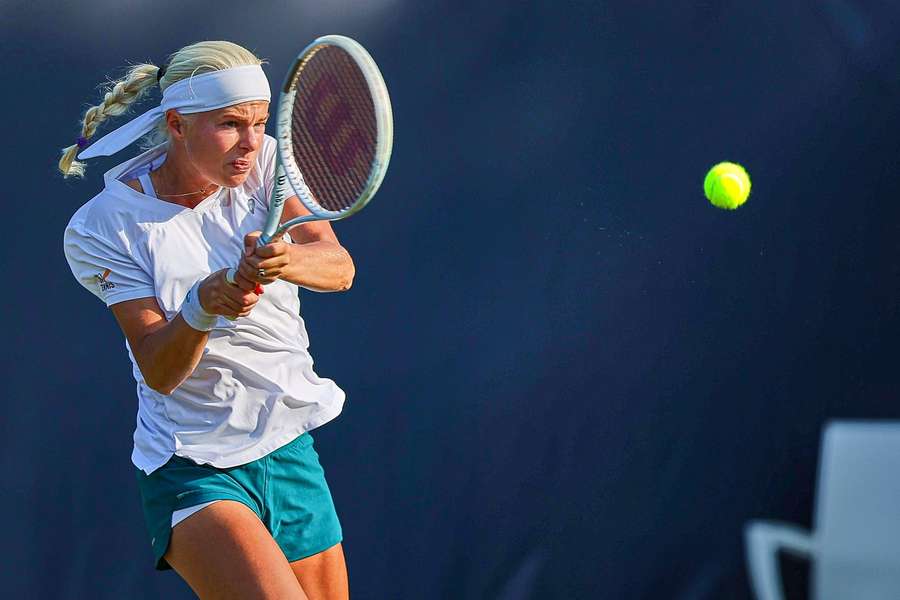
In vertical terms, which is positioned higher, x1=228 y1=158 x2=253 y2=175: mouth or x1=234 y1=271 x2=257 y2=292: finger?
x1=228 y1=158 x2=253 y2=175: mouth

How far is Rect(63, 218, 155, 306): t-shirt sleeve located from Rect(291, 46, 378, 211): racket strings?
334 millimetres

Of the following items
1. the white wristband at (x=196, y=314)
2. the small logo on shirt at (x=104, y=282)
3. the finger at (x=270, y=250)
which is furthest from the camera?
the small logo on shirt at (x=104, y=282)

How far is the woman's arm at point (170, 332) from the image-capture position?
2086 millimetres

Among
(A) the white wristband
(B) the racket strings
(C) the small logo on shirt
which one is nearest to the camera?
(A) the white wristband

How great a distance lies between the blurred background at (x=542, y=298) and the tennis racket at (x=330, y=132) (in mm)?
1027

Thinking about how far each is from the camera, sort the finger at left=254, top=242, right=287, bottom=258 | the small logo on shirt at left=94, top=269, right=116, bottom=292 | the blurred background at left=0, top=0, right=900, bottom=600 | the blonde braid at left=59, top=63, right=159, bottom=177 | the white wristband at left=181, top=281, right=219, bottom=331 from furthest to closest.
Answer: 1. the blurred background at left=0, top=0, right=900, bottom=600
2. the blonde braid at left=59, top=63, right=159, bottom=177
3. the small logo on shirt at left=94, top=269, right=116, bottom=292
4. the white wristband at left=181, top=281, right=219, bottom=331
5. the finger at left=254, top=242, right=287, bottom=258

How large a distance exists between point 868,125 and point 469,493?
1.28 meters

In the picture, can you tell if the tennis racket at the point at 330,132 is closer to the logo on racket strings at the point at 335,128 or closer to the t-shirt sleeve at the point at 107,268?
the logo on racket strings at the point at 335,128

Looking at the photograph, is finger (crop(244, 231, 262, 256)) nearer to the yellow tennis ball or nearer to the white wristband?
the white wristband

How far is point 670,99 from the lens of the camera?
10.6 feet

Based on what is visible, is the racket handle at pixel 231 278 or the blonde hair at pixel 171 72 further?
the blonde hair at pixel 171 72

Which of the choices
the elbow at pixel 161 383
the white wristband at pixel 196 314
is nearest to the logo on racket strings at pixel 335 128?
the white wristband at pixel 196 314

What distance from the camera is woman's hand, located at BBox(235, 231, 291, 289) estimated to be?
6.68 ft

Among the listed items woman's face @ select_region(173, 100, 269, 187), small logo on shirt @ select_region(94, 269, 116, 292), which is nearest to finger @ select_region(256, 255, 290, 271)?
woman's face @ select_region(173, 100, 269, 187)
